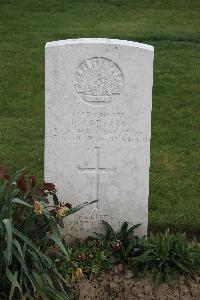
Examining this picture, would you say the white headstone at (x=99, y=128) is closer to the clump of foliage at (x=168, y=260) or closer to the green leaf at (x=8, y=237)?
the clump of foliage at (x=168, y=260)

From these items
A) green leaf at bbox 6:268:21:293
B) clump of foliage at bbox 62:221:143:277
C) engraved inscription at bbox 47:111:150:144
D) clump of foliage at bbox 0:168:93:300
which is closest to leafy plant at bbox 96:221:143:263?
clump of foliage at bbox 62:221:143:277

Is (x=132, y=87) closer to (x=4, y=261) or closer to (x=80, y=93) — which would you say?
(x=80, y=93)

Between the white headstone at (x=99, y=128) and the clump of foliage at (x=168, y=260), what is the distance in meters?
0.42

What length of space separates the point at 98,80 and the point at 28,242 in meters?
1.49

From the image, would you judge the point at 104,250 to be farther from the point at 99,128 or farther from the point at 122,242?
the point at 99,128

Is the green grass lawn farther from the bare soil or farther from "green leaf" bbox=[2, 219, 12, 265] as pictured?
"green leaf" bbox=[2, 219, 12, 265]

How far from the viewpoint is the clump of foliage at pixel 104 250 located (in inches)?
215

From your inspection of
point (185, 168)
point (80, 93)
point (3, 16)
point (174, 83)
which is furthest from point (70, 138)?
point (3, 16)

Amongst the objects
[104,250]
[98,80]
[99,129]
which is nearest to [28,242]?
[104,250]

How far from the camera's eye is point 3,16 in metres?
16.3

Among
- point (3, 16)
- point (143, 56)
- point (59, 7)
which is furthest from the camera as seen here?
point (59, 7)

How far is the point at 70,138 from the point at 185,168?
2453mm

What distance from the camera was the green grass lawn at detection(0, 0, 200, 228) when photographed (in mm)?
7516

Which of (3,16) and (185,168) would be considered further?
(3,16)
